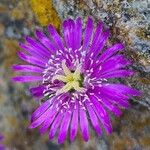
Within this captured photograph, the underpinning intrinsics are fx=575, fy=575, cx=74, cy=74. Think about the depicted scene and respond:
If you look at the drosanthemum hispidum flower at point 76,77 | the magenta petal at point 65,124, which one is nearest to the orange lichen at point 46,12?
the drosanthemum hispidum flower at point 76,77

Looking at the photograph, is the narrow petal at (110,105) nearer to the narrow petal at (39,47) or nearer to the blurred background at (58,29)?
the blurred background at (58,29)

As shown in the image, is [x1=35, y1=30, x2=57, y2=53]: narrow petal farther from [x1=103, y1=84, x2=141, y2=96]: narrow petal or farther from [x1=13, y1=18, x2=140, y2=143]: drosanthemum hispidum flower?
A: [x1=103, y1=84, x2=141, y2=96]: narrow petal

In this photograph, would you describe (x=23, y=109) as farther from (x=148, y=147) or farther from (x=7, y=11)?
(x=148, y=147)

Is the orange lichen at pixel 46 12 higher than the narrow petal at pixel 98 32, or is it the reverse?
the orange lichen at pixel 46 12

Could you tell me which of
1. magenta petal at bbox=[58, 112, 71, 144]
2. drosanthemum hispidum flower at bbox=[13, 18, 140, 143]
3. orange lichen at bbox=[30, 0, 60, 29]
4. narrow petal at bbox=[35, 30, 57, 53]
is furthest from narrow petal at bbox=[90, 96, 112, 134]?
orange lichen at bbox=[30, 0, 60, 29]

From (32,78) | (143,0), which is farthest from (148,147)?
(143,0)

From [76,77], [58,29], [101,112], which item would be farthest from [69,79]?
[58,29]
